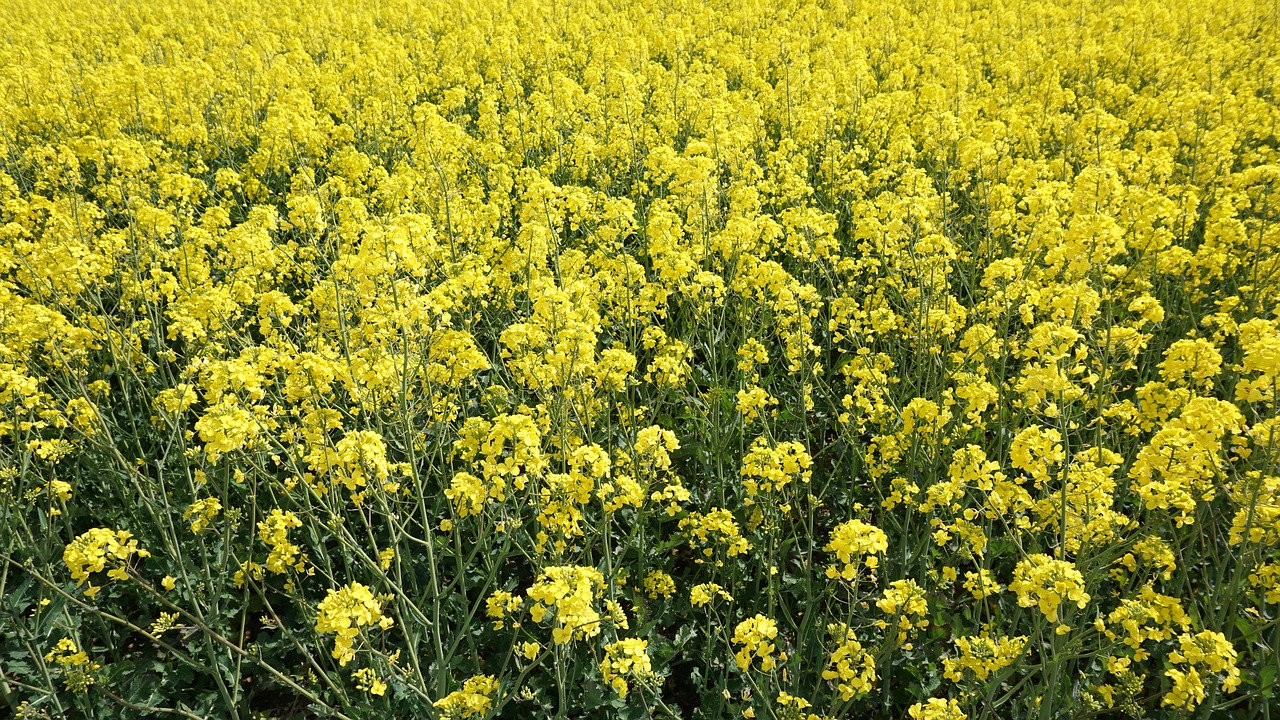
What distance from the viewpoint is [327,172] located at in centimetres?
716

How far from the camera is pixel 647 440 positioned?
8.98ft

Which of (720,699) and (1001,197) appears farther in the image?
(1001,197)

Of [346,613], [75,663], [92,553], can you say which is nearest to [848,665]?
[346,613]

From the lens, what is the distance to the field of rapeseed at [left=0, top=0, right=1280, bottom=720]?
2.50 m

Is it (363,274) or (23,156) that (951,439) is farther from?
(23,156)

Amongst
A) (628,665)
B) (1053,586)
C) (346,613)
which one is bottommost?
(628,665)

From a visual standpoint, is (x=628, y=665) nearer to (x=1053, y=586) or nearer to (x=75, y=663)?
(x=1053, y=586)

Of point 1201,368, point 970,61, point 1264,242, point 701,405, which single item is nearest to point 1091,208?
point 1264,242

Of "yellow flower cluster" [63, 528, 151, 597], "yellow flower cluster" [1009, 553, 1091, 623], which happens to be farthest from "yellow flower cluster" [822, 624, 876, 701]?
"yellow flower cluster" [63, 528, 151, 597]

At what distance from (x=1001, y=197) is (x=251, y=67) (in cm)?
850

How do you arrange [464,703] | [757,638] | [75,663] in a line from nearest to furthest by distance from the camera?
[464,703] < [757,638] < [75,663]

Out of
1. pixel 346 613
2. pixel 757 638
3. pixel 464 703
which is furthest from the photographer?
pixel 757 638

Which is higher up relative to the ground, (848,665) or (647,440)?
(647,440)

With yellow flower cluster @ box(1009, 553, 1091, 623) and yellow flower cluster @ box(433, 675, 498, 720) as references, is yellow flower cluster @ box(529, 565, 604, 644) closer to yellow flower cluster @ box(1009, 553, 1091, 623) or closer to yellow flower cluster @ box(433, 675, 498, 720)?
yellow flower cluster @ box(433, 675, 498, 720)
